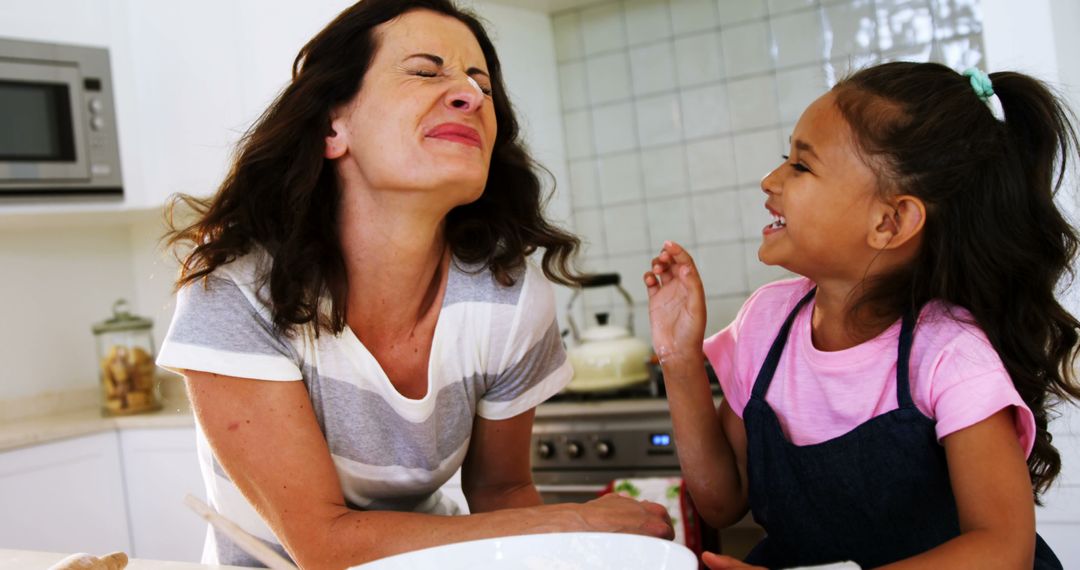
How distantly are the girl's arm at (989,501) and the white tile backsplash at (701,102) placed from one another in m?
1.87

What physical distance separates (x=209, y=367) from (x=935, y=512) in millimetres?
798

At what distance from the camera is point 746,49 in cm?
291

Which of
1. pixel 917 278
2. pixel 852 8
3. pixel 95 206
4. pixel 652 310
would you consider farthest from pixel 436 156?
pixel 95 206

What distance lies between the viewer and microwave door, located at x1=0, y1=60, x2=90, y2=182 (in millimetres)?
2803

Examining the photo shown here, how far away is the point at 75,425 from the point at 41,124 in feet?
2.79

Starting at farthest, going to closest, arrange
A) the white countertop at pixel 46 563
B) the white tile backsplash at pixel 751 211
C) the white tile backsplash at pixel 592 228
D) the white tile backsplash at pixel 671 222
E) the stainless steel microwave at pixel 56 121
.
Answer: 1. the white tile backsplash at pixel 592 228
2. the white tile backsplash at pixel 671 222
3. the white tile backsplash at pixel 751 211
4. the stainless steel microwave at pixel 56 121
5. the white countertop at pixel 46 563

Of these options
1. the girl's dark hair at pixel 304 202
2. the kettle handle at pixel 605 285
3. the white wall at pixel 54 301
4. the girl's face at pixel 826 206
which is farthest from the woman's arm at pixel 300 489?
the white wall at pixel 54 301

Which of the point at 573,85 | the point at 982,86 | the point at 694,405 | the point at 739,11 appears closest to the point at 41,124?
the point at 573,85

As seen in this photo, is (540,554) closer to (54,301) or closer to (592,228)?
(592,228)

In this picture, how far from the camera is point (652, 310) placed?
128 cm

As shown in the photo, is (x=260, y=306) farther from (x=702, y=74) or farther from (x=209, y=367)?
(x=702, y=74)

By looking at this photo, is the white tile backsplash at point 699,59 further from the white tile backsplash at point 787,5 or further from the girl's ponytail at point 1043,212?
the girl's ponytail at point 1043,212

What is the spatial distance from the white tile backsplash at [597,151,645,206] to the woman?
1.68 m

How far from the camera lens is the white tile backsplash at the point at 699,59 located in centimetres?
296
